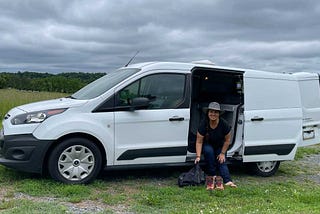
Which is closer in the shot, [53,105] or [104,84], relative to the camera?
[53,105]

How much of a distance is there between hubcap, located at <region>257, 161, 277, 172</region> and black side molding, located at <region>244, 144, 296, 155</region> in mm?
331

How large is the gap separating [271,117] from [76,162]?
3501 mm

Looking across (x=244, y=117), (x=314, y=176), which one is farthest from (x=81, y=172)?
(x=314, y=176)

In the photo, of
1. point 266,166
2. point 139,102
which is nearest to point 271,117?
point 266,166

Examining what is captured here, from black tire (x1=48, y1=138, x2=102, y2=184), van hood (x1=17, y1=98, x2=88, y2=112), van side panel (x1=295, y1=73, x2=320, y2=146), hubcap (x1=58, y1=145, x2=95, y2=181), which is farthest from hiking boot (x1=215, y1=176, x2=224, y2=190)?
van hood (x1=17, y1=98, x2=88, y2=112)

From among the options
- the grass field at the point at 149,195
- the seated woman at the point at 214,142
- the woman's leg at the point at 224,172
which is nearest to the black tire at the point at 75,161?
the grass field at the point at 149,195

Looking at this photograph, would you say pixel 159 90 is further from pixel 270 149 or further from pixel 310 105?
pixel 310 105

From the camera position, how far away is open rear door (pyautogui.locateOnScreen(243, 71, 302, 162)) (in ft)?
24.1

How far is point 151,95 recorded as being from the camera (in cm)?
689

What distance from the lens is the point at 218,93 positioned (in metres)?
8.08

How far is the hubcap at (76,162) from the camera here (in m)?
6.34

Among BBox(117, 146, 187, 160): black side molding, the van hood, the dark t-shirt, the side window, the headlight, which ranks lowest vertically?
BBox(117, 146, 187, 160): black side molding

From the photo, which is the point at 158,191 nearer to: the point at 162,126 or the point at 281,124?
the point at 162,126

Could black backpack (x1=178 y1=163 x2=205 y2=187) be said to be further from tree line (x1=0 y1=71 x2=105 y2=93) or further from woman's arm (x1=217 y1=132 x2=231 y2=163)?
tree line (x1=0 y1=71 x2=105 y2=93)
